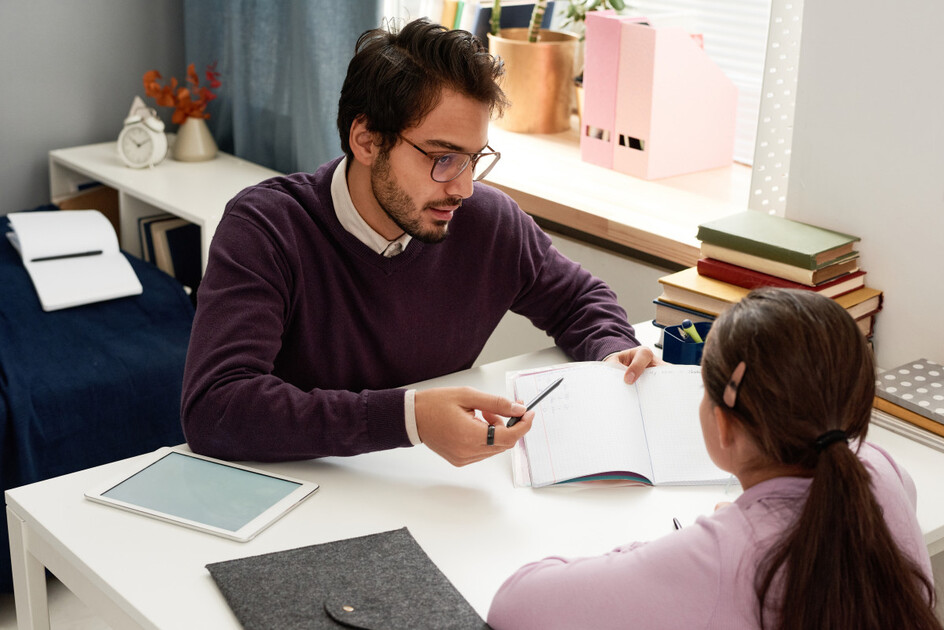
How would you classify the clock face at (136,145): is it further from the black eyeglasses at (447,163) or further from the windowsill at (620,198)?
the black eyeglasses at (447,163)

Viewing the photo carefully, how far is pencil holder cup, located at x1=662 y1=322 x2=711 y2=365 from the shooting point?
4.86 feet

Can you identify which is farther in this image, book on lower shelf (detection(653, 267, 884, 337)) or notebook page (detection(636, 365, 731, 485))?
book on lower shelf (detection(653, 267, 884, 337))

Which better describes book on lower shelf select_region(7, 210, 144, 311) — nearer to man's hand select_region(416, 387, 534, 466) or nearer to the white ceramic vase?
the white ceramic vase

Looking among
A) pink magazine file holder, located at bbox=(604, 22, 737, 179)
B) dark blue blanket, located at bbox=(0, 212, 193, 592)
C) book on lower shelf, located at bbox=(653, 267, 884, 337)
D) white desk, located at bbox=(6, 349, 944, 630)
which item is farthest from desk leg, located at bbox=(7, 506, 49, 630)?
pink magazine file holder, located at bbox=(604, 22, 737, 179)

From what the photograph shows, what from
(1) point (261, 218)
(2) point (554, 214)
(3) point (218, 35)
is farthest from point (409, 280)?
(3) point (218, 35)

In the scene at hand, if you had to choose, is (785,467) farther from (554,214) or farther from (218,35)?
(218,35)

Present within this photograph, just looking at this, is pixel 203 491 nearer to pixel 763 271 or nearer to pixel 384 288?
pixel 384 288

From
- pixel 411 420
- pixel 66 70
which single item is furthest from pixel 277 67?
pixel 411 420

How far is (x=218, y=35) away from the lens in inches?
119

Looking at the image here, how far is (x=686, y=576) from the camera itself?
82cm

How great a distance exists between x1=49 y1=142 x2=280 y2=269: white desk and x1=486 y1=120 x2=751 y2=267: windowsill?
74cm

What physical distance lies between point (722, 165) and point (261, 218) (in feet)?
4.49

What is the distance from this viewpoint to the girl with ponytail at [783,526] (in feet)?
2.59

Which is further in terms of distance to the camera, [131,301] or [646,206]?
[131,301]
